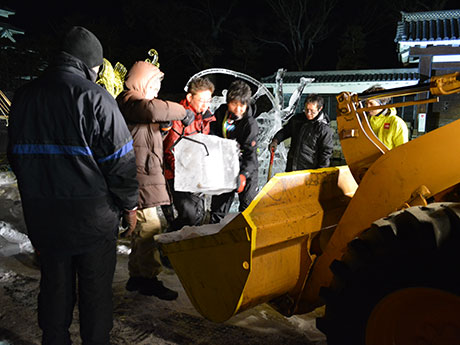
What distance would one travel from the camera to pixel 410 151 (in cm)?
197

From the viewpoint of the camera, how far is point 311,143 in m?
4.62

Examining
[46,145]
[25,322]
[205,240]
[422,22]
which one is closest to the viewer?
[46,145]

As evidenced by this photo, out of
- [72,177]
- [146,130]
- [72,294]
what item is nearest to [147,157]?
[146,130]

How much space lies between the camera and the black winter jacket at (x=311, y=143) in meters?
4.55

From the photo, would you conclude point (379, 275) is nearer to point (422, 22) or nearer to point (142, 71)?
point (142, 71)

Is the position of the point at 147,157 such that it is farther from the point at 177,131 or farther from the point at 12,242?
the point at 12,242

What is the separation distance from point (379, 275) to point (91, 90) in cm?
181

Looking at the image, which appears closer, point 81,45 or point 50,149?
point 50,149

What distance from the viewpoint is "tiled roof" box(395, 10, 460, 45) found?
37.1ft

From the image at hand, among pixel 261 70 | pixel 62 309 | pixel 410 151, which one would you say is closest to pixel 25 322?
pixel 62 309

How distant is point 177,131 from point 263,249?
1.74 metres

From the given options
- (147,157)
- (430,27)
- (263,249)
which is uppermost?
(430,27)

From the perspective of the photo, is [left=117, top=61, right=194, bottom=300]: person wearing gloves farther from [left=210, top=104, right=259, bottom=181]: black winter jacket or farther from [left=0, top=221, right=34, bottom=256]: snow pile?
[left=0, top=221, right=34, bottom=256]: snow pile

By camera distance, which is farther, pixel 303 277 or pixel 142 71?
pixel 142 71
